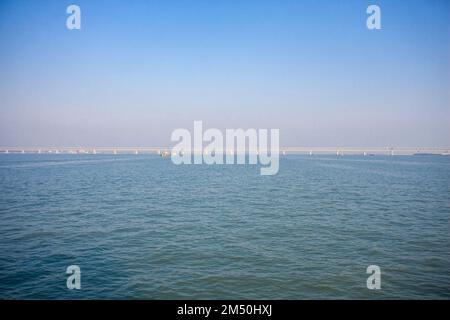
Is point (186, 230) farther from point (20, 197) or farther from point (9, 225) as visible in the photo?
point (20, 197)

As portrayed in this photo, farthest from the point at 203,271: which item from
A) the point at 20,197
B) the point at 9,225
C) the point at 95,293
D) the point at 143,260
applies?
the point at 20,197

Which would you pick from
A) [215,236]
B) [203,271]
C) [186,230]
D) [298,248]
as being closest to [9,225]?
[186,230]

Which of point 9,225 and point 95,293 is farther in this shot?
point 9,225

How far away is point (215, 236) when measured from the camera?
2420 centimetres

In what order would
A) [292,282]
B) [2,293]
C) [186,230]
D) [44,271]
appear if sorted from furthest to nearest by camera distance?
[186,230] → [44,271] → [292,282] → [2,293]

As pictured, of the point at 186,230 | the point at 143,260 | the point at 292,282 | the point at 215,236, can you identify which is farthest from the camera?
the point at 186,230

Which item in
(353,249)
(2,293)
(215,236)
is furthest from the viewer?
(215,236)

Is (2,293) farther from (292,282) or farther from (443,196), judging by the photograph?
(443,196)

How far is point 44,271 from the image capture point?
17266mm

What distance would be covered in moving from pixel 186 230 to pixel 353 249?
1324 cm
